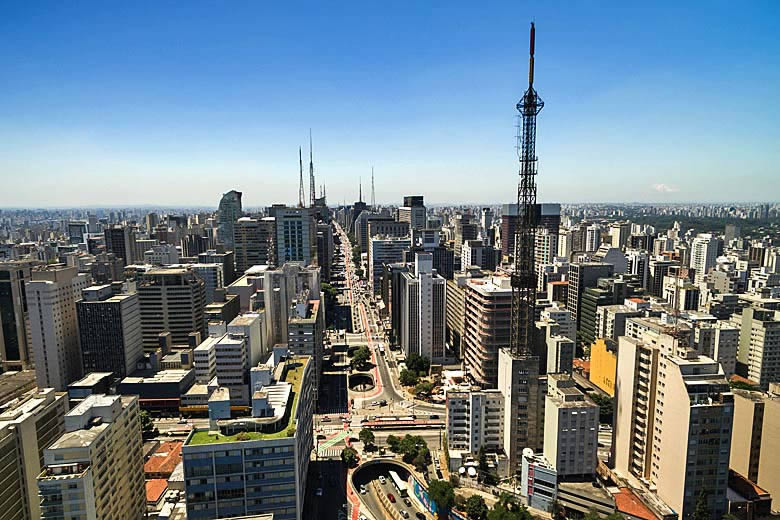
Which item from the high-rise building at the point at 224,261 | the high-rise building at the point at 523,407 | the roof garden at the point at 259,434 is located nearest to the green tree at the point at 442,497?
the high-rise building at the point at 523,407

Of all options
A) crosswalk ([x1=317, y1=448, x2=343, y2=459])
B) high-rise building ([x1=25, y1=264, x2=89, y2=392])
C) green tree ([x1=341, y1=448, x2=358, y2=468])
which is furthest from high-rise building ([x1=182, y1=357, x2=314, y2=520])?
high-rise building ([x1=25, y1=264, x2=89, y2=392])

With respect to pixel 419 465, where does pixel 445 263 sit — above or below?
above

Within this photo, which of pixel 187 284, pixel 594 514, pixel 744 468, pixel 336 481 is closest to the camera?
pixel 594 514

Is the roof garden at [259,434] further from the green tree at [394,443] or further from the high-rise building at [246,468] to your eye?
the green tree at [394,443]

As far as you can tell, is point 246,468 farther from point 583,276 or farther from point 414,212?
point 414,212

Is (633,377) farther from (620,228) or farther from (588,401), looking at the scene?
(620,228)

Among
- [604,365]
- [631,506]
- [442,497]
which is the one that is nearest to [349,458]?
[442,497]

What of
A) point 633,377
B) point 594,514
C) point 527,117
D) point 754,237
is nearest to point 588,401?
point 633,377
